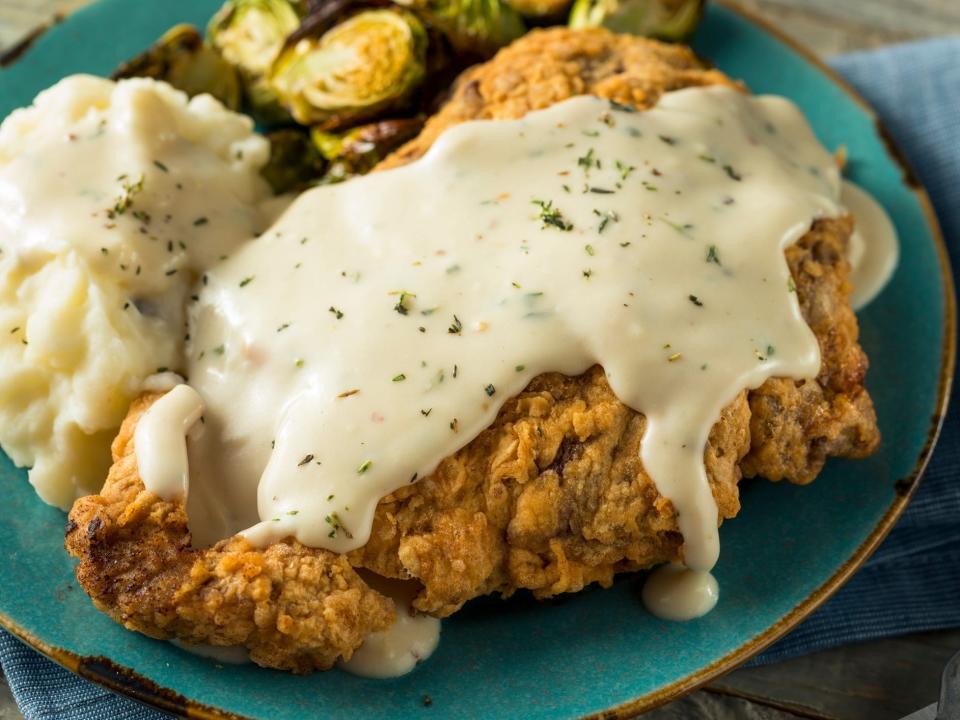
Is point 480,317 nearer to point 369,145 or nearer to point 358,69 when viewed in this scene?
point 369,145

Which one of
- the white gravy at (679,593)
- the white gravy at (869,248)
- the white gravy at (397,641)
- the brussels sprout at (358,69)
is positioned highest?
the brussels sprout at (358,69)

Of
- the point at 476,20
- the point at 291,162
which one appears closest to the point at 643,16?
the point at 476,20

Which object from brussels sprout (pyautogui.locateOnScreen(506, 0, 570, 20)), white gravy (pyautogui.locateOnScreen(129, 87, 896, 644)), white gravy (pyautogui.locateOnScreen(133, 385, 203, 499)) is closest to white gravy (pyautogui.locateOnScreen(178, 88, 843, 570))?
white gravy (pyautogui.locateOnScreen(129, 87, 896, 644))

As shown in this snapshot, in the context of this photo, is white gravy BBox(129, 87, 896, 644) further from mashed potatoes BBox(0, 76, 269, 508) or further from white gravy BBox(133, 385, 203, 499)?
mashed potatoes BBox(0, 76, 269, 508)

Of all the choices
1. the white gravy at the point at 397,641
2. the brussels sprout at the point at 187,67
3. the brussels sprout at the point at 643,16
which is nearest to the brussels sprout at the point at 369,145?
the brussels sprout at the point at 187,67

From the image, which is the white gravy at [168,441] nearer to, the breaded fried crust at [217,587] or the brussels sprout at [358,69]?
the breaded fried crust at [217,587]
